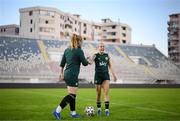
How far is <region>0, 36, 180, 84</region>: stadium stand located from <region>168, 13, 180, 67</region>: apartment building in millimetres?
21341

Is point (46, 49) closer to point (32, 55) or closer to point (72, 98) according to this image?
point (32, 55)

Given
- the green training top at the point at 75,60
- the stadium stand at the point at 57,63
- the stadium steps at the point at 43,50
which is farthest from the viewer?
the stadium steps at the point at 43,50

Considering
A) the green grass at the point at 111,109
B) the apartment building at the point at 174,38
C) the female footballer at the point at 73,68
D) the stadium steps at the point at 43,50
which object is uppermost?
the apartment building at the point at 174,38

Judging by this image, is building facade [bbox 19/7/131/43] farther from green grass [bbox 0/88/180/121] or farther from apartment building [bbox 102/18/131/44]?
green grass [bbox 0/88/180/121]

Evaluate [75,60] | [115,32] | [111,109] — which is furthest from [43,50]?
[115,32]

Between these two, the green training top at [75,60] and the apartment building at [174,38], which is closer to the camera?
the green training top at [75,60]

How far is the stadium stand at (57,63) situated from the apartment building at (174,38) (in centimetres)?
2134

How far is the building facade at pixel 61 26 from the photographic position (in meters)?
56.0

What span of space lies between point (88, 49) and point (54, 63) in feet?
22.4

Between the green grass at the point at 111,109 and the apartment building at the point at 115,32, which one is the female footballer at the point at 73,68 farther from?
the apartment building at the point at 115,32

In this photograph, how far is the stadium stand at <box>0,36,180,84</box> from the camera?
34.7m

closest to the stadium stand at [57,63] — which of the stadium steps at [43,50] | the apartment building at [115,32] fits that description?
the stadium steps at [43,50]

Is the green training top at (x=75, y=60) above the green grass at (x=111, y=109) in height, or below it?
above

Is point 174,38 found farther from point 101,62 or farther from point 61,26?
point 101,62
